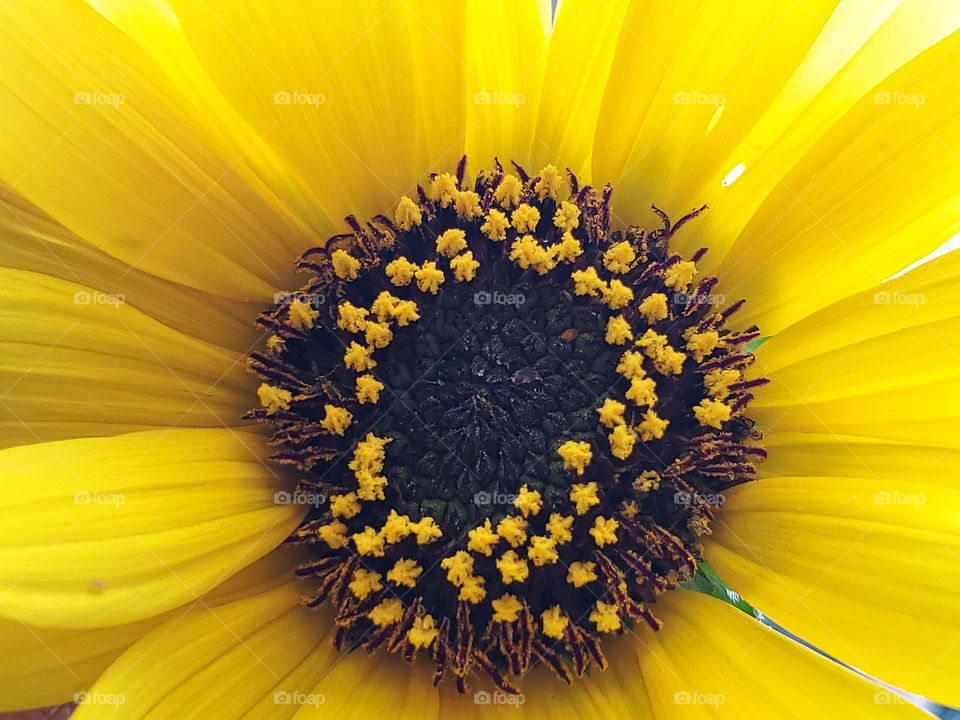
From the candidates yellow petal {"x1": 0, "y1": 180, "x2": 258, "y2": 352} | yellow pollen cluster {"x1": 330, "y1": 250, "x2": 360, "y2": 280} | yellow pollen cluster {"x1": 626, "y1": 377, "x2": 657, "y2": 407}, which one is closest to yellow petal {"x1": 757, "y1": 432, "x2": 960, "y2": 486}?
yellow pollen cluster {"x1": 626, "y1": 377, "x2": 657, "y2": 407}

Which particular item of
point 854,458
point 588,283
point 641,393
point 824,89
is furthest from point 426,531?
point 824,89

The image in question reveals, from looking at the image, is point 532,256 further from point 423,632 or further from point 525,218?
point 423,632

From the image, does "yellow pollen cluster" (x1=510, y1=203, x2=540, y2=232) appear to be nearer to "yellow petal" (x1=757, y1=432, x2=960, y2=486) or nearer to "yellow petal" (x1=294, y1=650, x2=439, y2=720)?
"yellow petal" (x1=757, y1=432, x2=960, y2=486)

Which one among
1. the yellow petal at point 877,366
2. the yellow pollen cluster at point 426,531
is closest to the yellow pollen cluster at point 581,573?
the yellow pollen cluster at point 426,531

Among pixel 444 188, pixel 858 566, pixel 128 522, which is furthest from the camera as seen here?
pixel 444 188

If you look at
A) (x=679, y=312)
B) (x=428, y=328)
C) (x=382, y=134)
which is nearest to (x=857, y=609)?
(x=679, y=312)
